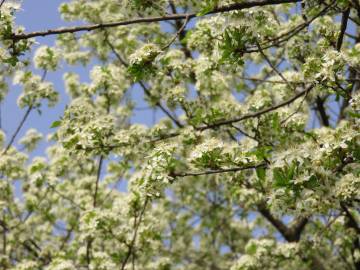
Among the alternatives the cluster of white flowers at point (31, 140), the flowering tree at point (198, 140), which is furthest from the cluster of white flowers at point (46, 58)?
the cluster of white flowers at point (31, 140)

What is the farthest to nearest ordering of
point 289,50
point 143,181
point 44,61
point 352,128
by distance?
point 44,61 < point 289,50 < point 143,181 < point 352,128

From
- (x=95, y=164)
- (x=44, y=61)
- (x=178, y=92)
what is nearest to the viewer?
(x=178, y=92)

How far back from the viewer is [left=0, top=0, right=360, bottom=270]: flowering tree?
4.06 m

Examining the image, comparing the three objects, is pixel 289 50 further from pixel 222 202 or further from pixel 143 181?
pixel 222 202

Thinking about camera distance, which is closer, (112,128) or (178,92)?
(112,128)

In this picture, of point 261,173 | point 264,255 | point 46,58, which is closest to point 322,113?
point 264,255

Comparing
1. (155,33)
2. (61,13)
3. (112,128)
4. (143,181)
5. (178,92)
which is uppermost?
(61,13)

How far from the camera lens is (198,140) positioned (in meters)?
5.92

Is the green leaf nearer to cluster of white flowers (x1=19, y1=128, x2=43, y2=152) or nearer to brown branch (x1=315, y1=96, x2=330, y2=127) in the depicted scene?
brown branch (x1=315, y1=96, x2=330, y2=127)

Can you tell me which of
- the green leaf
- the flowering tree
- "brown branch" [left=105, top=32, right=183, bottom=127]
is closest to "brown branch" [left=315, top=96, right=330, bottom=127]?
the flowering tree

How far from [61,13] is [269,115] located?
5.90 metres

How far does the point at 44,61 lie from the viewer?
872 centimetres

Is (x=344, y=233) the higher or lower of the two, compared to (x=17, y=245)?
lower

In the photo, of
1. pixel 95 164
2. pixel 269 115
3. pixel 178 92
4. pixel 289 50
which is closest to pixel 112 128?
pixel 178 92
